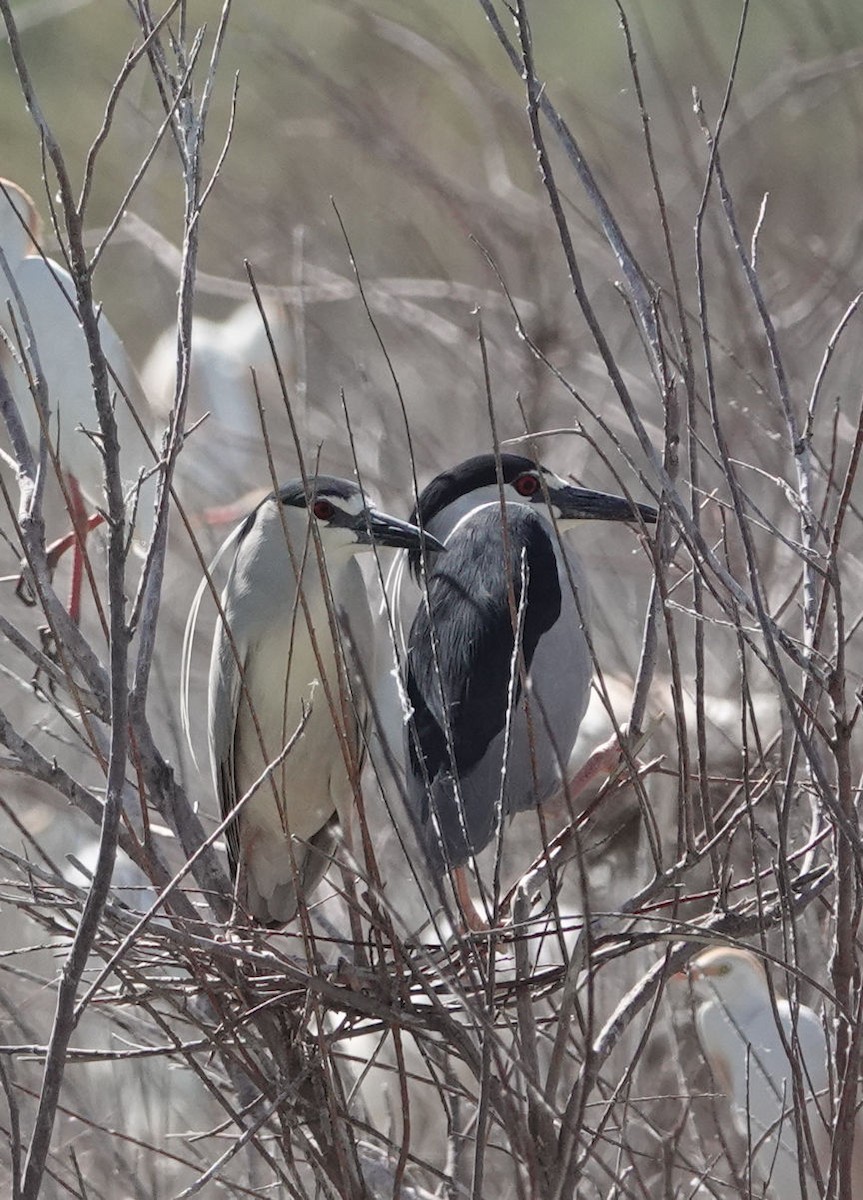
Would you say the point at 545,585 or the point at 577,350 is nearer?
the point at 545,585

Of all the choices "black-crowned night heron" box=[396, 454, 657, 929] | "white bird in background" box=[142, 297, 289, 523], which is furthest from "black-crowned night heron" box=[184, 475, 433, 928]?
"white bird in background" box=[142, 297, 289, 523]

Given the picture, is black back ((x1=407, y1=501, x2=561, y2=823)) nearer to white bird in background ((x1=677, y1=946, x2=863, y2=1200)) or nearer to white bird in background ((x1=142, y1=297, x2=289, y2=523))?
white bird in background ((x1=677, y1=946, x2=863, y2=1200))

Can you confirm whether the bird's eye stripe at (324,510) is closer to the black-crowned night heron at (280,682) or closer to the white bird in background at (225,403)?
the black-crowned night heron at (280,682)

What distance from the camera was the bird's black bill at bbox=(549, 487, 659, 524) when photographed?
2308 millimetres

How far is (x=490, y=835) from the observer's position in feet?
7.00

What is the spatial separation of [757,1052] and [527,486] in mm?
1005

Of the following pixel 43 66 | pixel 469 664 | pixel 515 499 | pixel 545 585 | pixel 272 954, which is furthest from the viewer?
pixel 43 66

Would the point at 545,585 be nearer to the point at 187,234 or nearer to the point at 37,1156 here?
the point at 187,234

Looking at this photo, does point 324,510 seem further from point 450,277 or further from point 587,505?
point 450,277

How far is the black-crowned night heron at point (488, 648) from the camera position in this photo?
210 centimetres

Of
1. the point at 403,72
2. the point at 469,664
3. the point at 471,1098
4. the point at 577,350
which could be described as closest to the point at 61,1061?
the point at 471,1098

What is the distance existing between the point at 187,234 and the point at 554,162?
3913 millimetres

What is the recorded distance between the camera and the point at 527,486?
2.50 metres

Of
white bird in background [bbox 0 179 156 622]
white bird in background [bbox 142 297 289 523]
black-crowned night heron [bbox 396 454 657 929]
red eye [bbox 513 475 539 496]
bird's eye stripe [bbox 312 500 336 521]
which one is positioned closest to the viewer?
black-crowned night heron [bbox 396 454 657 929]
